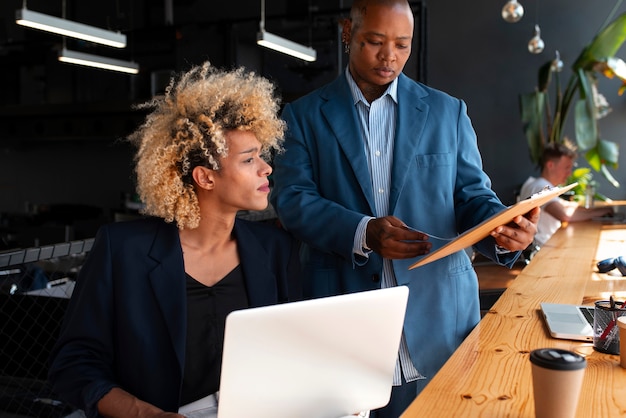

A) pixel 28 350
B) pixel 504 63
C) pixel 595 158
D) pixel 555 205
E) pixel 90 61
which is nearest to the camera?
pixel 28 350

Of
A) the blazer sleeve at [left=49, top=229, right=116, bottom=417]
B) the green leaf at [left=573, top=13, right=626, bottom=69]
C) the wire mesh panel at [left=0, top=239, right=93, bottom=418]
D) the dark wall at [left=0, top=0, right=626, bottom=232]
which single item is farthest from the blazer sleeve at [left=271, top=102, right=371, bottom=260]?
the dark wall at [left=0, top=0, right=626, bottom=232]

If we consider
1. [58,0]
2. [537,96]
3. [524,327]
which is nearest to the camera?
[524,327]

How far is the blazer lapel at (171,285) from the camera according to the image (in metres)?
1.56

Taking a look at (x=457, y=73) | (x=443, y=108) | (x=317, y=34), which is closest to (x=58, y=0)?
(x=317, y=34)

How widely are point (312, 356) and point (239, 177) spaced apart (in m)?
0.68

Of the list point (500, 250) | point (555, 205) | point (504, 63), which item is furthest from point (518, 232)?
point (504, 63)

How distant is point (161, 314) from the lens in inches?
62.4

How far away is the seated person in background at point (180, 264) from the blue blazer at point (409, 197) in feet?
0.43

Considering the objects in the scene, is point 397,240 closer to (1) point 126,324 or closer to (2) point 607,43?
(1) point 126,324

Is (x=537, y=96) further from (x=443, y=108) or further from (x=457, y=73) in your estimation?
(x=443, y=108)

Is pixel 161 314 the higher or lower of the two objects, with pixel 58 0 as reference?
lower

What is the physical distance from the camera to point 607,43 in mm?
6754

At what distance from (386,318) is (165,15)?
947cm

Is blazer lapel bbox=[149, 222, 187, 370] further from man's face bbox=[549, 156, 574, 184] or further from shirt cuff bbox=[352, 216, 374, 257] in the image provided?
man's face bbox=[549, 156, 574, 184]
